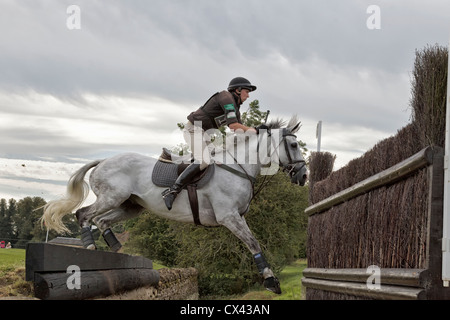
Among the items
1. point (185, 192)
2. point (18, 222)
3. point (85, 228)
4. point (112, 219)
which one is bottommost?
point (18, 222)

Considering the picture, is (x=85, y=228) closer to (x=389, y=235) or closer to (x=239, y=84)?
(x=239, y=84)

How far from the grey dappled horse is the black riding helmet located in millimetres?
621

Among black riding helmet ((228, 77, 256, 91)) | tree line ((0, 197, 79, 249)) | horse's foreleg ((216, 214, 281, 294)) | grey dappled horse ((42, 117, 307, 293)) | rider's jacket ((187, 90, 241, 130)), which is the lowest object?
tree line ((0, 197, 79, 249))

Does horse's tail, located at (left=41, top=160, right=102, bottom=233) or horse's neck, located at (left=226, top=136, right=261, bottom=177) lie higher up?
horse's neck, located at (left=226, top=136, right=261, bottom=177)

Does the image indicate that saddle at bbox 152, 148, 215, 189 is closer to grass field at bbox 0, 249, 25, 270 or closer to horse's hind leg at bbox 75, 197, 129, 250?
horse's hind leg at bbox 75, 197, 129, 250

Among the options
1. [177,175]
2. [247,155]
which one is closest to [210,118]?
[247,155]

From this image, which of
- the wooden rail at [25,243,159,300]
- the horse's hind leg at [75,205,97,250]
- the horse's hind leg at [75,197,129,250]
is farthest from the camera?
the horse's hind leg at [75,197,129,250]

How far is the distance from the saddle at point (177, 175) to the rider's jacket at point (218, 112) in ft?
1.71

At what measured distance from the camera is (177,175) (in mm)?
6383

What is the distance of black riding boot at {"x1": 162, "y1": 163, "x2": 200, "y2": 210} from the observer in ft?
20.2

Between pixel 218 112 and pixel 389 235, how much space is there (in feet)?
7.80

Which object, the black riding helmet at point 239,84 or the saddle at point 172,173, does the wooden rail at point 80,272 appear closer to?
the saddle at point 172,173

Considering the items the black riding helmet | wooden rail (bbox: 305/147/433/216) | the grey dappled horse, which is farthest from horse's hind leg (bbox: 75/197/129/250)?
wooden rail (bbox: 305/147/433/216)

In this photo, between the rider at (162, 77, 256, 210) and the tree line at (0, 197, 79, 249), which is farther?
the tree line at (0, 197, 79, 249)
